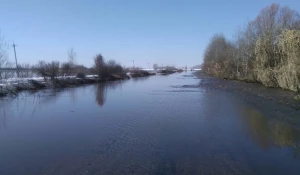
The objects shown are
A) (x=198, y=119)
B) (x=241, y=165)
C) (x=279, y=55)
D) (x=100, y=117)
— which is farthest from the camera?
(x=279, y=55)

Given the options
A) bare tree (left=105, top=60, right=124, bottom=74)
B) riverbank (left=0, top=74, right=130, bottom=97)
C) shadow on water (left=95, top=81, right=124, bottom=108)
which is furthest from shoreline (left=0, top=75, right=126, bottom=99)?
bare tree (left=105, top=60, right=124, bottom=74)

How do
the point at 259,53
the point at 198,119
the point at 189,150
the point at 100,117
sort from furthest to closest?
the point at 259,53 < the point at 100,117 < the point at 198,119 < the point at 189,150

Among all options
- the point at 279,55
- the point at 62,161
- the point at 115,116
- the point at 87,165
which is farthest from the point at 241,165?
the point at 279,55

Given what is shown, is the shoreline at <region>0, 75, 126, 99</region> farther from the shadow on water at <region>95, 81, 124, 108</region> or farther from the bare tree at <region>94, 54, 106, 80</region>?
the bare tree at <region>94, 54, 106, 80</region>

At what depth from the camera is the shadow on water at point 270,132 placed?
9555 mm

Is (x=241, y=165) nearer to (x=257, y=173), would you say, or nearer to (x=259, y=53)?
(x=257, y=173)

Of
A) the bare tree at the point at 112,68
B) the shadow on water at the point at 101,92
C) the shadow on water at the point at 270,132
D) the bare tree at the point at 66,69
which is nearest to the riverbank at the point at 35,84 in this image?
the bare tree at the point at 66,69

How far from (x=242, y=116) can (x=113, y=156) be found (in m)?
9.20

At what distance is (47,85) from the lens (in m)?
42.6

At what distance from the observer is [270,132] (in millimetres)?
11250

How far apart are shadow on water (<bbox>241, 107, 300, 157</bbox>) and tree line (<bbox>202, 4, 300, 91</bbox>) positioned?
12.9 meters

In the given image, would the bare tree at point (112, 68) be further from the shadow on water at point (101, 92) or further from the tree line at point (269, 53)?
the tree line at point (269, 53)

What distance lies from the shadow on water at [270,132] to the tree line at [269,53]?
1285 centimetres

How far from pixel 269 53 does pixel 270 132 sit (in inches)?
1017
